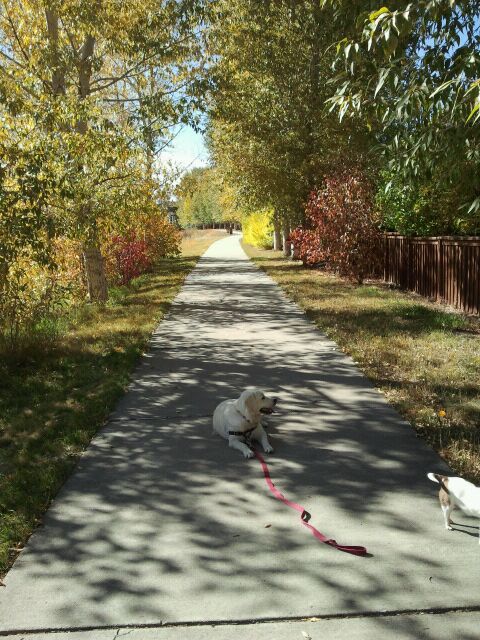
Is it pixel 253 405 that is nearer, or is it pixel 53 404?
pixel 253 405

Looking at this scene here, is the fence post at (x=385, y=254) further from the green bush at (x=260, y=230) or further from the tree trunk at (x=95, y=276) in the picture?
the green bush at (x=260, y=230)

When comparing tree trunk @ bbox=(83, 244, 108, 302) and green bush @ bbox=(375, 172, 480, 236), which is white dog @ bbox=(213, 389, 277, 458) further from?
tree trunk @ bbox=(83, 244, 108, 302)

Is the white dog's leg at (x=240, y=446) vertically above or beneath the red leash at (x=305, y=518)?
above

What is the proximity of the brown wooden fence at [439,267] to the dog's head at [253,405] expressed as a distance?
7630 mm

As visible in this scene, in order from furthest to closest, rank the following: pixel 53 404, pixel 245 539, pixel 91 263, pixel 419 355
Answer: pixel 91 263 < pixel 419 355 < pixel 53 404 < pixel 245 539

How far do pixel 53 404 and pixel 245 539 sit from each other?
3.41 meters

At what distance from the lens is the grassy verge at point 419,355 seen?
530cm

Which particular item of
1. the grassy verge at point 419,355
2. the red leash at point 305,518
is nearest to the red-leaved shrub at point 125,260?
the grassy verge at point 419,355

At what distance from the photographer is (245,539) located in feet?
12.0

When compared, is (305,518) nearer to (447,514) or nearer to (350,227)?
(447,514)

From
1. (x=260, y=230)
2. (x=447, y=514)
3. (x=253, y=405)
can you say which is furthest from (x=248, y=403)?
(x=260, y=230)

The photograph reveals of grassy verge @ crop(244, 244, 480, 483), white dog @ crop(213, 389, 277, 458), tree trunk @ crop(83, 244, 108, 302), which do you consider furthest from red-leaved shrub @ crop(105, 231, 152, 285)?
white dog @ crop(213, 389, 277, 458)

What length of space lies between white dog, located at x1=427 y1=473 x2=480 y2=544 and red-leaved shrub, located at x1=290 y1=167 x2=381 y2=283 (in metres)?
13.8

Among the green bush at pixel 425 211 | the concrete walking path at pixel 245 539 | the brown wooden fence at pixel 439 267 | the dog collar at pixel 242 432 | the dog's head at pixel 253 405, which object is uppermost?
the green bush at pixel 425 211
